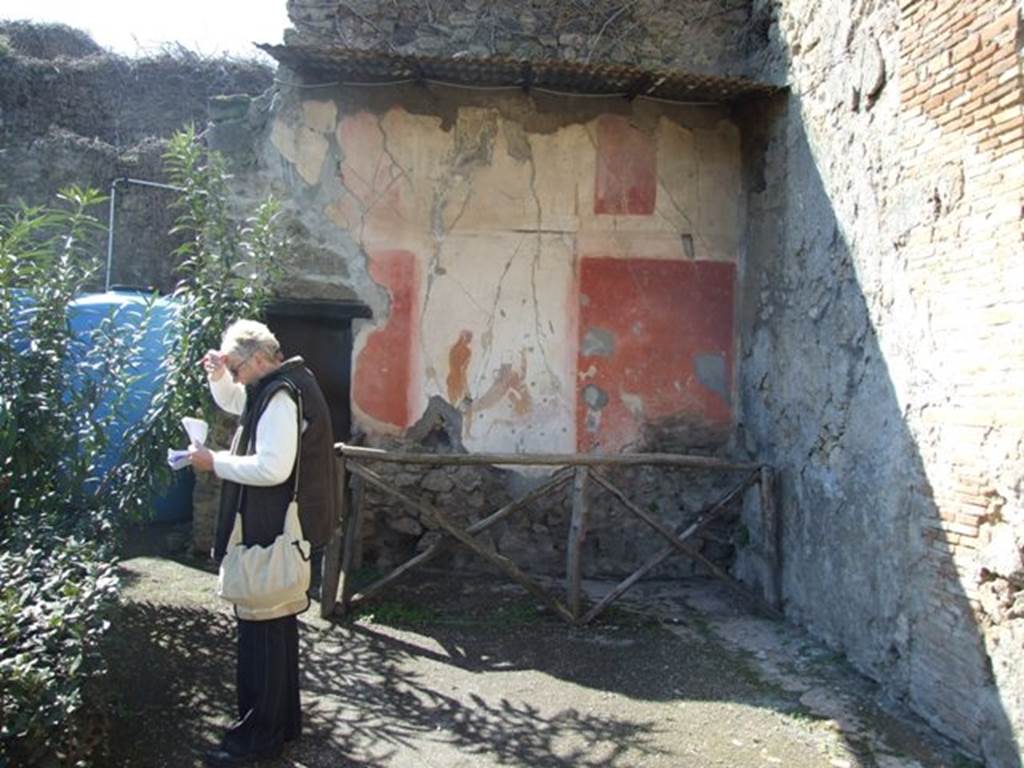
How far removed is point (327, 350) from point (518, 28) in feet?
9.63

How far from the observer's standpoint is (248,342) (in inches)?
132

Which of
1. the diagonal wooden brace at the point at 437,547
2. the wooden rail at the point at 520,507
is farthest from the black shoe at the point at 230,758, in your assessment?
the diagonal wooden brace at the point at 437,547

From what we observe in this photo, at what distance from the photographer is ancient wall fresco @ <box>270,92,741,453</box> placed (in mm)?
6098

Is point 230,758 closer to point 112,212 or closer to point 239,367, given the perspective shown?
point 239,367

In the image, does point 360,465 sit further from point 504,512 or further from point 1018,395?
point 1018,395

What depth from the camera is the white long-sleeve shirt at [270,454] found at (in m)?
3.16

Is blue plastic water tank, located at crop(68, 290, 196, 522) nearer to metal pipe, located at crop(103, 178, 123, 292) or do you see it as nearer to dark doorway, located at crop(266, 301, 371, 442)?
dark doorway, located at crop(266, 301, 371, 442)

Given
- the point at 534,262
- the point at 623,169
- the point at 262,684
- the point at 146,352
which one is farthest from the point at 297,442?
the point at 623,169

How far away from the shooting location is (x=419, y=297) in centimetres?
611

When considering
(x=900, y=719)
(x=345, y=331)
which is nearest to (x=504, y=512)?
(x=345, y=331)

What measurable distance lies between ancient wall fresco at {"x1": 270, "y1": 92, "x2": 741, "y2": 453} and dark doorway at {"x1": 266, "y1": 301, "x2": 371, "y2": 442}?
0.58 ft

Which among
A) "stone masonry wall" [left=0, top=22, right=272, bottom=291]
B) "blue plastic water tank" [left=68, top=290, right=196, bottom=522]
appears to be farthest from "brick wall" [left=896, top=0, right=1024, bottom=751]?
"stone masonry wall" [left=0, top=22, right=272, bottom=291]

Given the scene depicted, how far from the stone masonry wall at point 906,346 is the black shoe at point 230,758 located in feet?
9.17

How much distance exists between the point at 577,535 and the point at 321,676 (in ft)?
5.58
